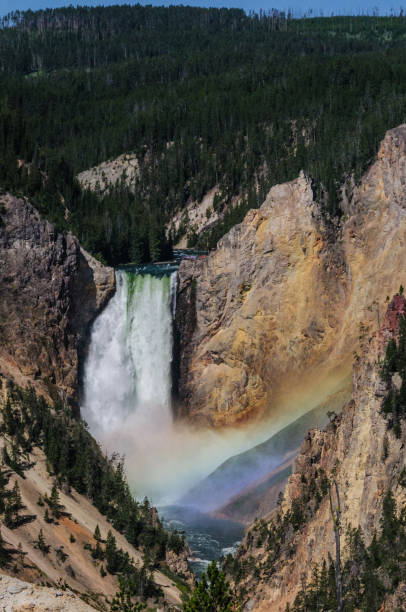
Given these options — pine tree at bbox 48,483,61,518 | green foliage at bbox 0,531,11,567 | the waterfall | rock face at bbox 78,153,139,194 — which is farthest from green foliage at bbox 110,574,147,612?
rock face at bbox 78,153,139,194

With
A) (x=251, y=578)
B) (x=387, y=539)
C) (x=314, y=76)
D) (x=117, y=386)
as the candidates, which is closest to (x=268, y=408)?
(x=117, y=386)

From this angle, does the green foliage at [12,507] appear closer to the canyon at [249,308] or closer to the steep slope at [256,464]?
the canyon at [249,308]

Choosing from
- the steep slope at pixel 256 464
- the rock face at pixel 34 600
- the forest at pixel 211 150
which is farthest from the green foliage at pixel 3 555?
the forest at pixel 211 150

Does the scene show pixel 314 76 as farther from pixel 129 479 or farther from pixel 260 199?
pixel 129 479

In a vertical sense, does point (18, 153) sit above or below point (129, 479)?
above

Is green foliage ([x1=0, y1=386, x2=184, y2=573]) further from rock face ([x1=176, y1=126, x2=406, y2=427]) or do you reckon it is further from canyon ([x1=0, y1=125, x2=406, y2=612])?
rock face ([x1=176, y1=126, x2=406, y2=427])

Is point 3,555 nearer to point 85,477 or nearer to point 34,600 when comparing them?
point 34,600
